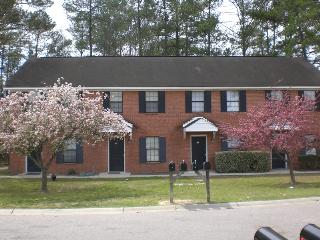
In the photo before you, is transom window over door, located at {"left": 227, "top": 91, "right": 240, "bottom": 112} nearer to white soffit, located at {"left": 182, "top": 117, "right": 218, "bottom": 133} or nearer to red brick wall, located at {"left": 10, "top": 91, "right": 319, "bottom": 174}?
red brick wall, located at {"left": 10, "top": 91, "right": 319, "bottom": 174}

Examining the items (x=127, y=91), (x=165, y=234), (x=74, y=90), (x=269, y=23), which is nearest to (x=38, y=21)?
(x=127, y=91)

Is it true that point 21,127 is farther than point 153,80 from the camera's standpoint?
No

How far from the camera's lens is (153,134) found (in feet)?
97.9

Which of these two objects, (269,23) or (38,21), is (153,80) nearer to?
(38,21)

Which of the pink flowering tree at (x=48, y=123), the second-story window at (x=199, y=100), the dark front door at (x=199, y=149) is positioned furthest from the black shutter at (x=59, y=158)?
the pink flowering tree at (x=48, y=123)

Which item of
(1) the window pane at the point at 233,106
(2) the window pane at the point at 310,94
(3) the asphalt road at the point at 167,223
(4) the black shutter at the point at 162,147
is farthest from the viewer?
(2) the window pane at the point at 310,94

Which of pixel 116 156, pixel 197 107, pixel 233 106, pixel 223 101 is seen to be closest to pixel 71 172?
pixel 116 156

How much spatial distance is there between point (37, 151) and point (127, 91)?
A: 431 inches

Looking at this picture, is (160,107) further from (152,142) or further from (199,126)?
(199,126)

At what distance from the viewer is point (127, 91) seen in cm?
2986

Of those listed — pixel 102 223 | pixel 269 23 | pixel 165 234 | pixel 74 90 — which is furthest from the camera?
pixel 269 23

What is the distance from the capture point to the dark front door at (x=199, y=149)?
30109mm

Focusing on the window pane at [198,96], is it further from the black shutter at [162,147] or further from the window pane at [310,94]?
the window pane at [310,94]

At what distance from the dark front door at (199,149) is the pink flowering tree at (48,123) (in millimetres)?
10347
